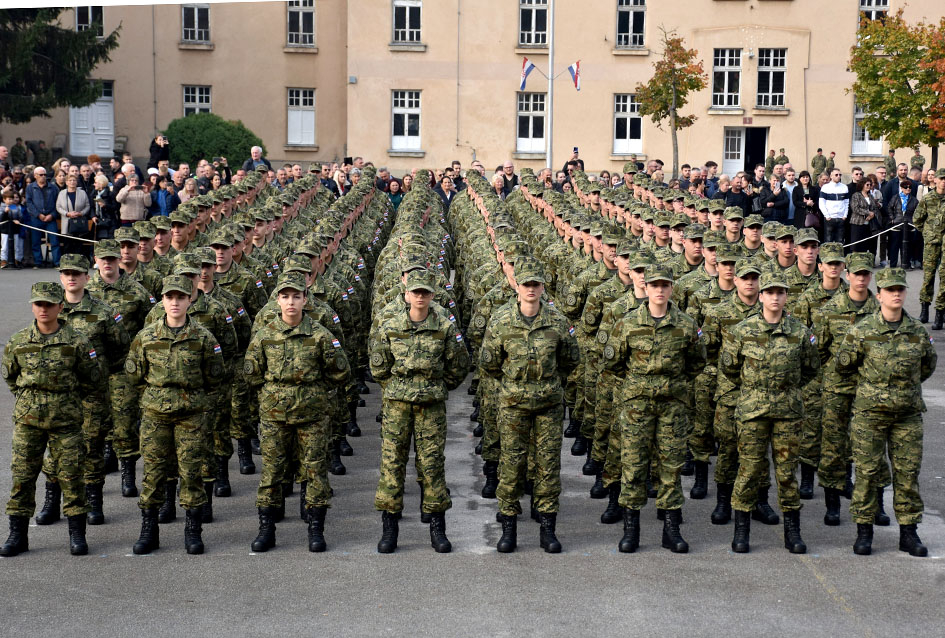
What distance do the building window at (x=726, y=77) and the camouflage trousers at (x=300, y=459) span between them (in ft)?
106

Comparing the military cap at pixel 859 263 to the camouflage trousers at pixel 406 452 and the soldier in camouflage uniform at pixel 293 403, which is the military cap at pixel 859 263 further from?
the soldier in camouflage uniform at pixel 293 403

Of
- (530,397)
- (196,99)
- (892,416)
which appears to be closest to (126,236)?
(530,397)

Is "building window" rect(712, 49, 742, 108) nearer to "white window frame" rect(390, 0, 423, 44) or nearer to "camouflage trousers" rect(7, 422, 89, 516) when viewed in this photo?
"white window frame" rect(390, 0, 423, 44)

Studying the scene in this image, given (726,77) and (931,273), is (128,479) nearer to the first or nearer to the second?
(931,273)

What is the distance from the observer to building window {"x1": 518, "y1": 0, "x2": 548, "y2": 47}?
129 ft

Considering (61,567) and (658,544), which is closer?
(61,567)

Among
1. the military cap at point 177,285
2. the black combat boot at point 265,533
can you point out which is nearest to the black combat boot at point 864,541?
the black combat boot at point 265,533

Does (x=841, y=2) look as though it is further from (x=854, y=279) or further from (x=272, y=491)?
(x=272, y=491)

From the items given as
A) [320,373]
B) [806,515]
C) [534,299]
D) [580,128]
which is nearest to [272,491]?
[320,373]

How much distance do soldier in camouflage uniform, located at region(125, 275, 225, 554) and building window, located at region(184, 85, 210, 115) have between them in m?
33.7

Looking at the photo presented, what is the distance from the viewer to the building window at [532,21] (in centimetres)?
3938

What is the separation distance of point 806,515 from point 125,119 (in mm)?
34893

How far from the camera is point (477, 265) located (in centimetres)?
1388

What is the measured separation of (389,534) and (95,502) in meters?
2.43
